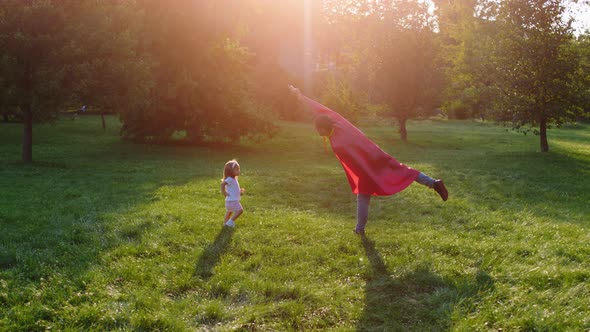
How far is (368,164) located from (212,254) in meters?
2.77

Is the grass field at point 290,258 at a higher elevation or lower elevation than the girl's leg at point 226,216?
lower

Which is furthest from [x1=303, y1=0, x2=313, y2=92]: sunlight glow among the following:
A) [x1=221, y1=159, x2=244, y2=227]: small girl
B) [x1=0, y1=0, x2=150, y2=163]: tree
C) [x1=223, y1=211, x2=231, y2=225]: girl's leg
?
[x1=223, y1=211, x2=231, y2=225]: girl's leg

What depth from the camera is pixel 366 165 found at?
7477mm

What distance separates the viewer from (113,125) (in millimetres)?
35969

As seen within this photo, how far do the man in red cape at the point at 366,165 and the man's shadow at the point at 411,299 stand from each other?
1332 mm

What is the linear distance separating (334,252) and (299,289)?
5.14 ft

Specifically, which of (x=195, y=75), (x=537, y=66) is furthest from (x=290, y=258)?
(x=195, y=75)

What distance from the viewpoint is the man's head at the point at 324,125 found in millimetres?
7602

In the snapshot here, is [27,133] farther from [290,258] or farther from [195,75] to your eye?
[290,258]

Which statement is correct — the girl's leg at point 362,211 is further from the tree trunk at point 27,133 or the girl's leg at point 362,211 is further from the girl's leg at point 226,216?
the tree trunk at point 27,133

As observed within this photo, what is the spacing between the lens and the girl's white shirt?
8672 millimetres

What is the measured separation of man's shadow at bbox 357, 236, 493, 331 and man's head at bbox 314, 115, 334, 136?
7.32 feet

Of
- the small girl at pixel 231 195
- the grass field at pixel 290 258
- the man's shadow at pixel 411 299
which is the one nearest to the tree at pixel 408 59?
the grass field at pixel 290 258

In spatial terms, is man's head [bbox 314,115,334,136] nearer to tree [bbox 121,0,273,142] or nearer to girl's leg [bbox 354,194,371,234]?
girl's leg [bbox 354,194,371,234]
